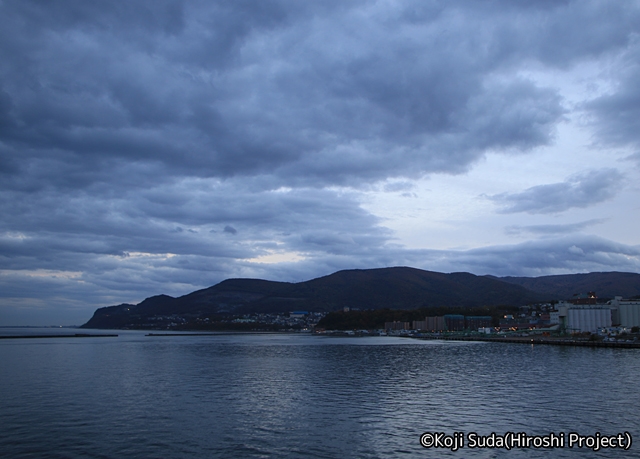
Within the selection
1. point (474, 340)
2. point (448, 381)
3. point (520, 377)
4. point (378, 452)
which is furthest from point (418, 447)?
point (474, 340)

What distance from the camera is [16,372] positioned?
65.9 m

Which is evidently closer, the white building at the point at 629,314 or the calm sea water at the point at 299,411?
the calm sea water at the point at 299,411

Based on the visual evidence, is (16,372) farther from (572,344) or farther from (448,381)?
(572,344)

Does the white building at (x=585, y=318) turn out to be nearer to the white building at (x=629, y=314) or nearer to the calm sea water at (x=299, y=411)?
the white building at (x=629, y=314)

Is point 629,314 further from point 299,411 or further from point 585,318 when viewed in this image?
point 299,411

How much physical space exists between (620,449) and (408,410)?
14.4 m

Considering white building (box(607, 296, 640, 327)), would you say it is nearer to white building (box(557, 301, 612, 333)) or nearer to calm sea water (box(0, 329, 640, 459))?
white building (box(557, 301, 612, 333))

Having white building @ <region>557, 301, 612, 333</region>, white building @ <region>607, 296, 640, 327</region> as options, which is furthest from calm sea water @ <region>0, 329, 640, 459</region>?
white building @ <region>607, 296, 640, 327</region>

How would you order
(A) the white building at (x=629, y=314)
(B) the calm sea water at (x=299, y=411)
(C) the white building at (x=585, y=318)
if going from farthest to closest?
(A) the white building at (x=629, y=314) → (C) the white building at (x=585, y=318) → (B) the calm sea water at (x=299, y=411)

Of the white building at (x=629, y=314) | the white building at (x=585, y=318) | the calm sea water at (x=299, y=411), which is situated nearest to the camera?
the calm sea water at (x=299, y=411)

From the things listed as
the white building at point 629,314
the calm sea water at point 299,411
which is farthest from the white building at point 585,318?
the calm sea water at point 299,411

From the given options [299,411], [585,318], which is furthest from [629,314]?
[299,411]

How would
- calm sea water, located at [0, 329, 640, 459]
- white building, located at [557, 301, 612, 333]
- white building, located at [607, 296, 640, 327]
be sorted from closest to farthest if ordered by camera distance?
calm sea water, located at [0, 329, 640, 459] → white building, located at [557, 301, 612, 333] → white building, located at [607, 296, 640, 327]

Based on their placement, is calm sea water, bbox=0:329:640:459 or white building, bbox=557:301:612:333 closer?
calm sea water, bbox=0:329:640:459
